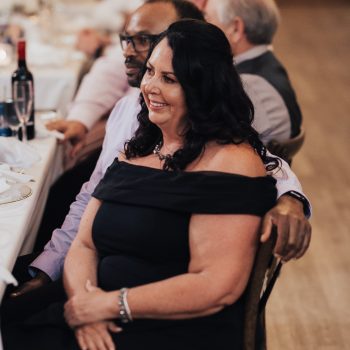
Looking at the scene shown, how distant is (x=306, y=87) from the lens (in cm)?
757

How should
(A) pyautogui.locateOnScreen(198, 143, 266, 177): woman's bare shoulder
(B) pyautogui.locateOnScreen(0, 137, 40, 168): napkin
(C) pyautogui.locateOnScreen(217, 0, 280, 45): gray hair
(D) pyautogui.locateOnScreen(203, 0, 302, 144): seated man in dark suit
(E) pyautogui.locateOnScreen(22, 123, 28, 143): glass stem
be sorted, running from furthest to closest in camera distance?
(C) pyautogui.locateOnScreen(217, 0, 280, 45): gray hair < (D) pyautogui.locateOnScreen(203, 0, 302, 144): seated man in dark suit < (E) pyautogui.locateOnScreen(22, 123, 28, 143): glass stem < (B) pyautogui.locateOnScreen(0, 137, 40, 168): napkin < (A) pyautogui.locateOnScreen(198, 143, 266, 177): woman's bare shoulder

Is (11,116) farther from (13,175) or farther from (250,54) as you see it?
(250,54)

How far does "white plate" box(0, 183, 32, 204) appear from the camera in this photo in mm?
2170

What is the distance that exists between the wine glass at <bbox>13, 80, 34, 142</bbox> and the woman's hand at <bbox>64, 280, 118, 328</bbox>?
1.12 m

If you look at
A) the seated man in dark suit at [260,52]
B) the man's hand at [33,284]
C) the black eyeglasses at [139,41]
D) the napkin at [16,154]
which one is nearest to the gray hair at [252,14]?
the seated man in dark suit at [260,52]

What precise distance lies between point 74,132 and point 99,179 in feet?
3.45

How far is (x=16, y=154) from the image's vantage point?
252cm

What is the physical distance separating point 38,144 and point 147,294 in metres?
1.26

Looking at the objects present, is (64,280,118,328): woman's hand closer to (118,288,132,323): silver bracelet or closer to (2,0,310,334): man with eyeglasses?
(118,288,132,323): silver bracelet

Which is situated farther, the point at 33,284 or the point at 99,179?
the point at 99,179

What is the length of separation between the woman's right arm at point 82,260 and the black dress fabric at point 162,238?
39 millimetres

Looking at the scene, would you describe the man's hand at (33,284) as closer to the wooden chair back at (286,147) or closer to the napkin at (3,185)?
the napkin at (3,185)

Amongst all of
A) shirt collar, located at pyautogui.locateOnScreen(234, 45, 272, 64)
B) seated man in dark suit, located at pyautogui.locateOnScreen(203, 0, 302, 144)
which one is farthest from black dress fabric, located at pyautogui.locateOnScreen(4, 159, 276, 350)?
shirt collar, located at pyautogui.locateOnScreen(234, 45, 272, 64)

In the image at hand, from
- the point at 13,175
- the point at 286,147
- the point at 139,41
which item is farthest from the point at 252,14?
the point at 13,175
